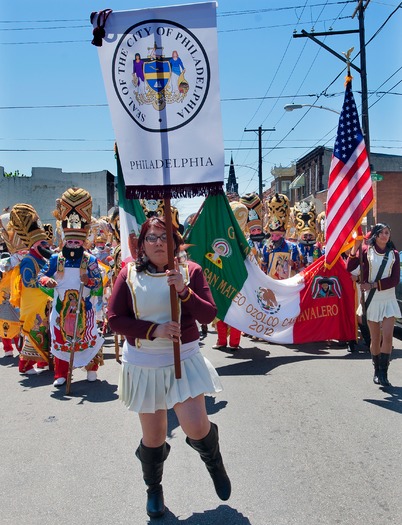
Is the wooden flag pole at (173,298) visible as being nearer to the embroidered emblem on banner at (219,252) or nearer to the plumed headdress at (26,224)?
the embroidered emblem on banner at (219,252)

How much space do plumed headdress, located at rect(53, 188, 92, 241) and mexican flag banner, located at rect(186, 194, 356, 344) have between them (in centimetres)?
143

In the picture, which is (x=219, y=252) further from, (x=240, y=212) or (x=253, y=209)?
(x=253, y=209)

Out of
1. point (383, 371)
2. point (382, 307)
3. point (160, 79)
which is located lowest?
point (383, 371)

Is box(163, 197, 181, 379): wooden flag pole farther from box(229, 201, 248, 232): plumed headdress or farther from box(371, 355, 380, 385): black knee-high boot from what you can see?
box(229, 201, 248, 232): plumed headdress

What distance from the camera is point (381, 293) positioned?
6188 millimetres

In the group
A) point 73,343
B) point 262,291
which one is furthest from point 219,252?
point 73,343

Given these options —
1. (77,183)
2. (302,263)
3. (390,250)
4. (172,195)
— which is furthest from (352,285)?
(77,183)

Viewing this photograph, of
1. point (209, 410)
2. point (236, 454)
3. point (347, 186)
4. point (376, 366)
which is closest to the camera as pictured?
point (236, 454)

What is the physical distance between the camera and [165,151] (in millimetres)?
3367

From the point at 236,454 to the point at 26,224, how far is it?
444 cm

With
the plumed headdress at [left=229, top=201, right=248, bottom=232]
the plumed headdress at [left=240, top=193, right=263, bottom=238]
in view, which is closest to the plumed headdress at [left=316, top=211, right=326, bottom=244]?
the plumed headdress at [left=240, top=193, right=263, bottom=238]

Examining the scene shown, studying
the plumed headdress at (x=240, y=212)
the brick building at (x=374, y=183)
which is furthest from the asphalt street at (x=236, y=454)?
the brick building at (x=374, y=183)

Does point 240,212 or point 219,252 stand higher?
point 240,212

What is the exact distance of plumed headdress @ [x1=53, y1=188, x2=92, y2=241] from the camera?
6527 mm
